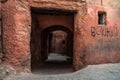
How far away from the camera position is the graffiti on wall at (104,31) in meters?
10.8

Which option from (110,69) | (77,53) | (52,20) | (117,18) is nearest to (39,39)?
(52,20)

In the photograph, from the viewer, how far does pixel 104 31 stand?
11.0 m

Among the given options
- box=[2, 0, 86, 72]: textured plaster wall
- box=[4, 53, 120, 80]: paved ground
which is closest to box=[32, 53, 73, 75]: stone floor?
box=[2, 0, 86, 72]: textured plaster wall

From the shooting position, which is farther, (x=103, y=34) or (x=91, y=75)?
(x=103, y=34)

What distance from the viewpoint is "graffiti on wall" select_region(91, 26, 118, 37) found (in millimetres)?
10805

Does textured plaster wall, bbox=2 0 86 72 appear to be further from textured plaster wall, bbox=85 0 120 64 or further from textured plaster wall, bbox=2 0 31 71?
textured plaster wall, bbox=85 0 120 64

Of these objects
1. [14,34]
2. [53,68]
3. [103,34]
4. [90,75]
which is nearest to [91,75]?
[90,75]

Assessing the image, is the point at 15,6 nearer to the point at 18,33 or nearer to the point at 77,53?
the point at 18,33

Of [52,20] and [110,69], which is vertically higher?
[52,20]

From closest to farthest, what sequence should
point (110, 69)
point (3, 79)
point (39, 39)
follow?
point (3, 79) < point (110, 69) < point (39, 39)

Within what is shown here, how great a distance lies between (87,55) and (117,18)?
87.6 inches

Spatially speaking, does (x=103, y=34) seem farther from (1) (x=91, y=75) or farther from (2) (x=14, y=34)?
(2) (x=14, y=34)

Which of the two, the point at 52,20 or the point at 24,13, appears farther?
the point at 52,20

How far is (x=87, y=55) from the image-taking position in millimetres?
10656
